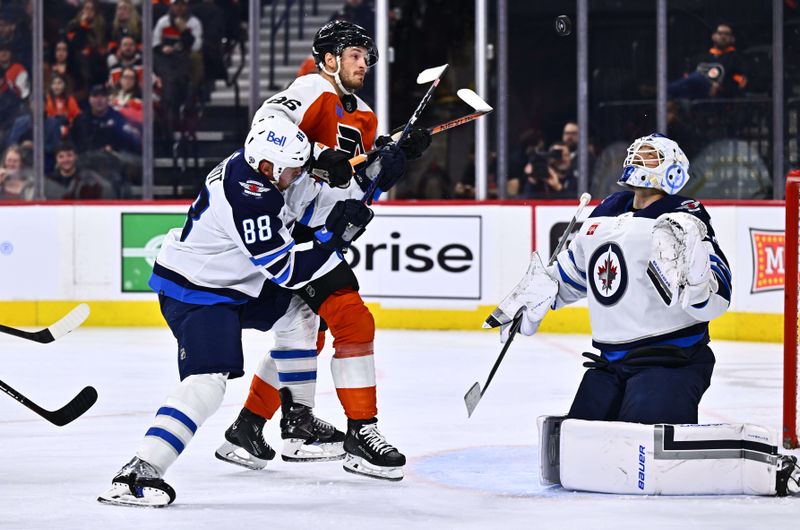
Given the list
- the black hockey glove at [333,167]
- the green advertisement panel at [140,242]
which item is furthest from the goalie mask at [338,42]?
the green advertisement panel at [140,242]

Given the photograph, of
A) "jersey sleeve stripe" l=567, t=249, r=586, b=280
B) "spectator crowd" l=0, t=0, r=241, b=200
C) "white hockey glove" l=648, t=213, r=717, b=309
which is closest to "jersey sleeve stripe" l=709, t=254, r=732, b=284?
"white hockey glove" l=648, t=213, r=717, b=309

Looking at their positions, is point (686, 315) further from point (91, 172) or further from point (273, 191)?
point (91, 172)

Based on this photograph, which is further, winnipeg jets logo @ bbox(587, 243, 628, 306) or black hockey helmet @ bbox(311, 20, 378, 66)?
black hockey helmet @ bbox(311, 20, 378, 66)

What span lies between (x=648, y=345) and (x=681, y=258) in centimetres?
27

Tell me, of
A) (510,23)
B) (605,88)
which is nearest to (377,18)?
(510,23)

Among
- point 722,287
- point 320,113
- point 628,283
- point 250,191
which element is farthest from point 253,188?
point 722,287

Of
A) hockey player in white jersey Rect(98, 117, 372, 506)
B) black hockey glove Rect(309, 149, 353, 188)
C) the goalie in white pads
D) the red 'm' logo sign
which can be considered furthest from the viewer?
the red 'm' logo sign

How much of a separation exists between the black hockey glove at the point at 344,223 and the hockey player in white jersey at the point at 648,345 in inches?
16.7

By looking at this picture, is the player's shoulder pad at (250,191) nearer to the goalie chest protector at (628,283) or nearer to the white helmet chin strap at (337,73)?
the white helmet chin strap at (337,73)

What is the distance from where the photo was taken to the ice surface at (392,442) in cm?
303

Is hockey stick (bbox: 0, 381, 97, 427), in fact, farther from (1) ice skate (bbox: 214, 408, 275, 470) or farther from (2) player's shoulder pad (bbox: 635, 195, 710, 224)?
(2) player's shoulder pad (bbox: 635, 195, 710, 224)

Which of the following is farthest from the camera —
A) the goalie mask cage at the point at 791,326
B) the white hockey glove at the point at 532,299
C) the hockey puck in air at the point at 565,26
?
the hockey puck in air at the point at 565,26

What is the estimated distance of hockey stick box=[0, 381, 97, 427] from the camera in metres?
3.45

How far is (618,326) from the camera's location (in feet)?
11.2
